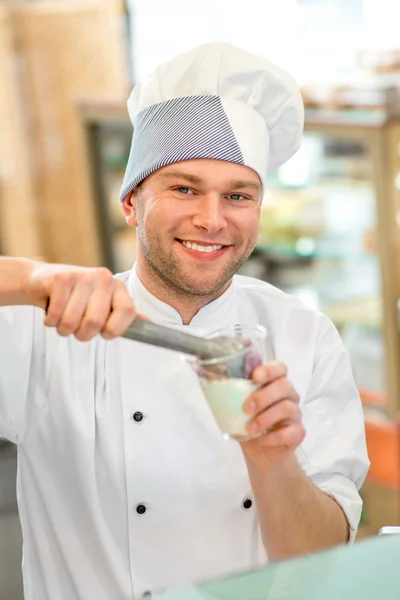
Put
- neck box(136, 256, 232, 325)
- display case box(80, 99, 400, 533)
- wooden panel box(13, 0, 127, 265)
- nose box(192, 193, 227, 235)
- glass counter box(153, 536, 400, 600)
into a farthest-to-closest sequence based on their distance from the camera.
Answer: wooden panel box(13, 0, 127, 265)
display case box(80, 99, 400, 533)
neck box(136, 256, 232, 325)
nose box(192, 193, 227, 235)
glass counter box(153, 536, 400, 600)

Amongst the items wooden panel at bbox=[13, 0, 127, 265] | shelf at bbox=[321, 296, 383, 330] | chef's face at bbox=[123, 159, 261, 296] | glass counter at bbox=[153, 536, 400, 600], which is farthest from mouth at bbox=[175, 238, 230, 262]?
wooden panel at bbox=[13, 0, 127, 265]

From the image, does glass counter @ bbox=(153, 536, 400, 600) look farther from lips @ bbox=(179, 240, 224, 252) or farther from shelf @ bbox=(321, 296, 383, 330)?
shelf @ bbox=(321, 296, 383, 330)

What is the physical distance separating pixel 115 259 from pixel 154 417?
13.1ft

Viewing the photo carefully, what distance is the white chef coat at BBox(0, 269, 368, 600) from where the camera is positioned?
1789mm

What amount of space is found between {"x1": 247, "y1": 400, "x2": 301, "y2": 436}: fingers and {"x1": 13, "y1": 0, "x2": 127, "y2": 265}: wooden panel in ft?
15.1

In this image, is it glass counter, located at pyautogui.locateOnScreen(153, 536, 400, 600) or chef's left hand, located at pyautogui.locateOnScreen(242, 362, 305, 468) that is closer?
glass counter, located at pyautogui.locateOnScreen(153, 536, 400, 600)

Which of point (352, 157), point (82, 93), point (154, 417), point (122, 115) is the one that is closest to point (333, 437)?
point (154, 417)

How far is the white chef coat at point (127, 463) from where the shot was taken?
1.79m

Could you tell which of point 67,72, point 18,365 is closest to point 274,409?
point 18,365


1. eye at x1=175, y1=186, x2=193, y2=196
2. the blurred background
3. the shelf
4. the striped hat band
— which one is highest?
the striped hat band

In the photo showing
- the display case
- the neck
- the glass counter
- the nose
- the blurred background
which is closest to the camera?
the glass counter

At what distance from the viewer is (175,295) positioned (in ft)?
6.19

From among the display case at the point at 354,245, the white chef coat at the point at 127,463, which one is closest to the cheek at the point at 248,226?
the white chef coat at the point at 127,463

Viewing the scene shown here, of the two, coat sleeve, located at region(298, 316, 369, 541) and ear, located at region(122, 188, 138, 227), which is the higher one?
ear, located at region(122, 188, 138, 227)
